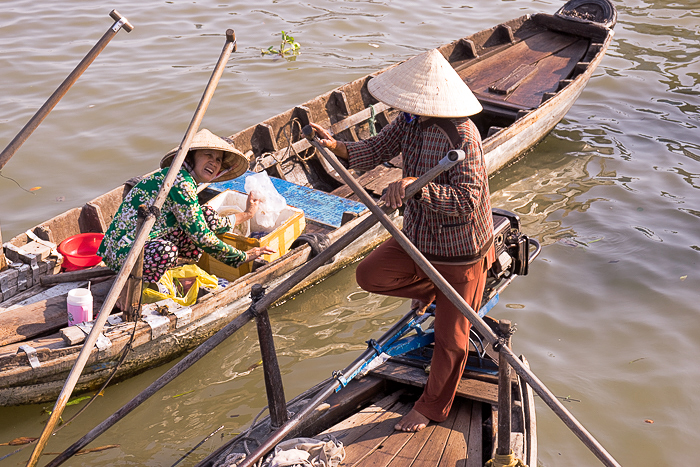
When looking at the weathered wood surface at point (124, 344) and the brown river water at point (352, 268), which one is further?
the brown river water at point (352, 268)

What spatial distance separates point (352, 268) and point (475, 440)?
2.90 metres

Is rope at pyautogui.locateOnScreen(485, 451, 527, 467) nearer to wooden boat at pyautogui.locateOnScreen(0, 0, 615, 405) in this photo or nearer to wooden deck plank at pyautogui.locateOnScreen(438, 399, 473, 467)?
wooden deck plank at pyautogui.locateOnScreen(438, 399, 473, 467)

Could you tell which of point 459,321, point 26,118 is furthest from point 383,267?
point 26,118

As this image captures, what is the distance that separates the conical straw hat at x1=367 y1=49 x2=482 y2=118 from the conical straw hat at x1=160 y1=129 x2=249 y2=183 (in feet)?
3.97

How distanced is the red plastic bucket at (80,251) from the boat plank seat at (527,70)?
501 cm

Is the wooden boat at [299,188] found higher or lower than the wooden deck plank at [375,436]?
higher

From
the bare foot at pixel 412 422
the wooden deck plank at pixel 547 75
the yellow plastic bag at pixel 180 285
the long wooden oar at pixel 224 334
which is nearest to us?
the long wooden oar at pixel 224 334

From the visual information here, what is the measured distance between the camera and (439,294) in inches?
135

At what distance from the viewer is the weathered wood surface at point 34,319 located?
4.21 metres

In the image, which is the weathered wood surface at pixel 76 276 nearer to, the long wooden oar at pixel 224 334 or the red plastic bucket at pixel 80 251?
the red plastic bucket at pixel 80 251

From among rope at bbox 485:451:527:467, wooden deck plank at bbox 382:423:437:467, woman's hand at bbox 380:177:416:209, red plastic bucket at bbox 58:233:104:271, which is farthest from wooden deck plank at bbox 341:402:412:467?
red plastic bucket at bbox 58:233:104:271

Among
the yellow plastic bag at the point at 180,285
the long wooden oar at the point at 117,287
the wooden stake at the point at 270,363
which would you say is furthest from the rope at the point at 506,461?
the yellow plastic bag at the point at 180,285

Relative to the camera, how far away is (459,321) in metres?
3.38

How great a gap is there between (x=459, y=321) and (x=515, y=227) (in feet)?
3.88
